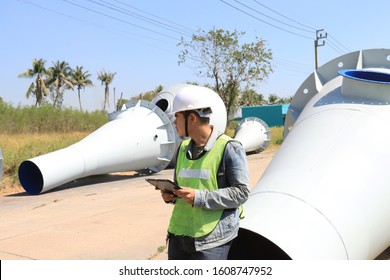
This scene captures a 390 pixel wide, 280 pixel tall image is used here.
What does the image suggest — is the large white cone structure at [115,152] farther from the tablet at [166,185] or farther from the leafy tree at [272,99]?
the leafy tree at [272,99]

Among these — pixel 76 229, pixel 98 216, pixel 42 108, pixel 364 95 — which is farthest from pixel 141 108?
pixel 42 108

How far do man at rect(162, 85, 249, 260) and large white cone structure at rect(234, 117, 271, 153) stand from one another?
14288 mm

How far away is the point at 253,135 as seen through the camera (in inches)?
666

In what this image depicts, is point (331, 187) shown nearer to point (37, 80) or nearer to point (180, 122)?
point (180, 122)

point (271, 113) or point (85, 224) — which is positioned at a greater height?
point (271, 113)

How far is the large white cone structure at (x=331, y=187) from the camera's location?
8.55 ft

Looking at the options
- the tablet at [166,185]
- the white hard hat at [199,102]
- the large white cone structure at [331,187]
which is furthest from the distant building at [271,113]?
the tablet at [166,185]

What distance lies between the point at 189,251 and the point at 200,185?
360 millimetres

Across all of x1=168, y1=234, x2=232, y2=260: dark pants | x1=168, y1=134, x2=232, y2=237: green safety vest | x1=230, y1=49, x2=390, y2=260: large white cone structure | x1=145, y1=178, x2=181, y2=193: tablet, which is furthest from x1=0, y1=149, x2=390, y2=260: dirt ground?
x1=145, y1=178, x2=181, y2=193: tablet

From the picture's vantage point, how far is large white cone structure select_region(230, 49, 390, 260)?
103 inches

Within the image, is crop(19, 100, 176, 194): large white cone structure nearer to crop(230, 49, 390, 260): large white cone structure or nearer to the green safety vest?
crop(230, 49, 390, 260): large white cone structure

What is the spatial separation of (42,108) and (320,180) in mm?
21553

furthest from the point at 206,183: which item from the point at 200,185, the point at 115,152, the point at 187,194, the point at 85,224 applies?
the point at 115,152

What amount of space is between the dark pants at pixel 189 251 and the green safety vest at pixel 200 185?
5 centimetres
